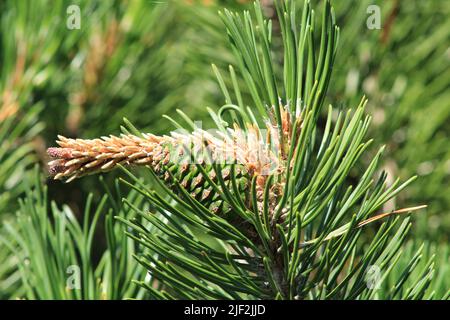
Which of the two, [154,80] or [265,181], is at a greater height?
[154,80]

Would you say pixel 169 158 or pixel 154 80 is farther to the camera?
pixel 154 80

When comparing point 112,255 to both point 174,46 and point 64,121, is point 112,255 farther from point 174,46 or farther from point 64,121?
point 174,46

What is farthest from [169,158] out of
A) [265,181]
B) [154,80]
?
[154,80]

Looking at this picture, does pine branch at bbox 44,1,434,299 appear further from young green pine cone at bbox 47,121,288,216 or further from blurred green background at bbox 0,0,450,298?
blurred green background at bbox 0,0,450,298

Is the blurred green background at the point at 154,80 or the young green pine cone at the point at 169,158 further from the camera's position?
the blurred green background at the point at 154,80

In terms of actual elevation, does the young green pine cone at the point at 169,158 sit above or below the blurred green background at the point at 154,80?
below

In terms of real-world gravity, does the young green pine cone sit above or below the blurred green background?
below

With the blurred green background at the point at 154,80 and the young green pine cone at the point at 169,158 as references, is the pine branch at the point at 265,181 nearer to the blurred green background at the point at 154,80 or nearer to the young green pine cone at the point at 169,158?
the young green pine cone at the point at 169,158

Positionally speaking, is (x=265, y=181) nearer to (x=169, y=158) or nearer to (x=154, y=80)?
(x=169, y=158)

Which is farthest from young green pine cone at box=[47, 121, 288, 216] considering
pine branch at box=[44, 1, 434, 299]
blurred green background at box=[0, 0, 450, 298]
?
blurred green background at box=[0, 0, 450, 298]

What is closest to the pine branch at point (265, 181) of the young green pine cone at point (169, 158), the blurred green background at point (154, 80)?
the young green pine cone at point (169, 158)
